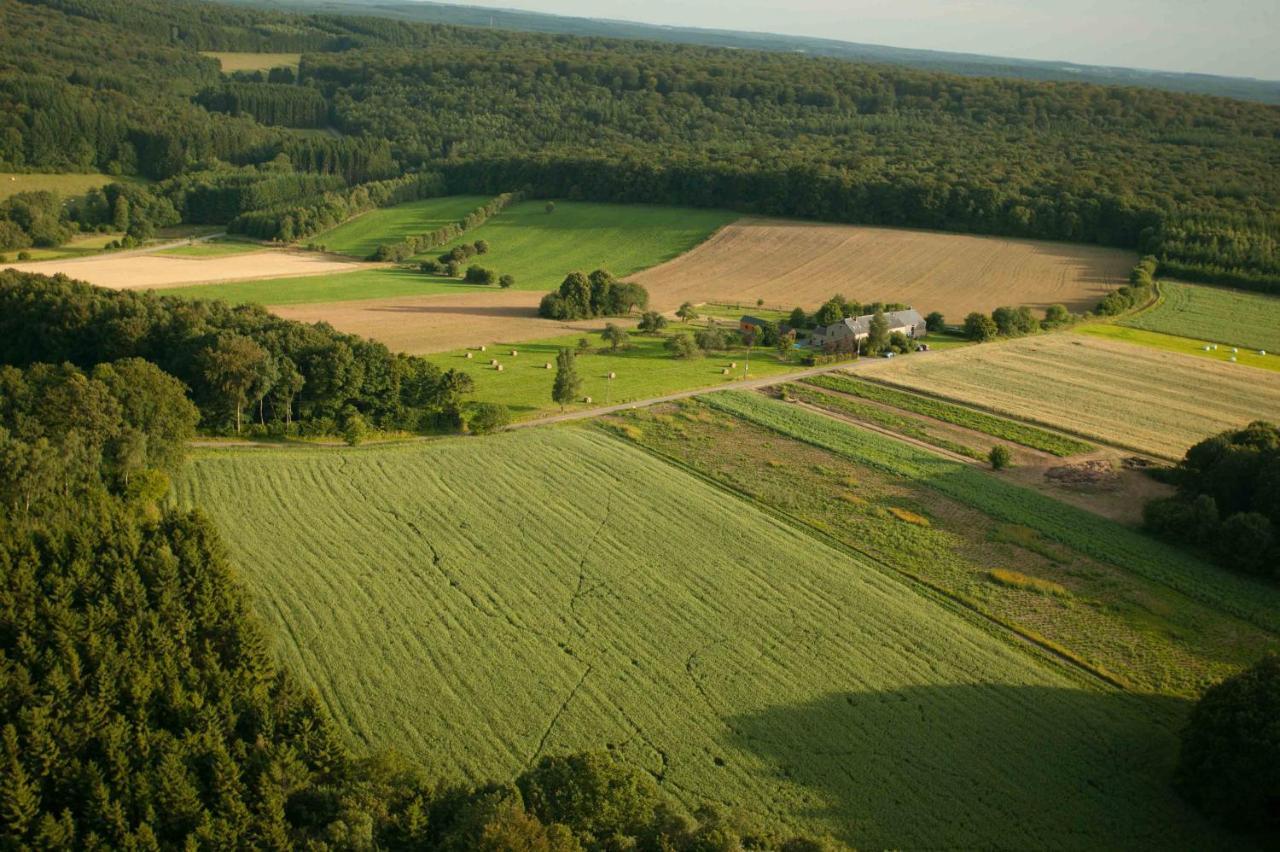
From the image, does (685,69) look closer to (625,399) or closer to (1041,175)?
(1041,175)

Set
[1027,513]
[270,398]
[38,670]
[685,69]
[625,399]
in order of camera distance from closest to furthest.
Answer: [38,670], [1027,513], [270,398], [625,399], [685,69]

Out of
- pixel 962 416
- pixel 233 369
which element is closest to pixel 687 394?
pixel 962 416

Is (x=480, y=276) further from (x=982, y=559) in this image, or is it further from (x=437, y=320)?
(x=982, y=559)

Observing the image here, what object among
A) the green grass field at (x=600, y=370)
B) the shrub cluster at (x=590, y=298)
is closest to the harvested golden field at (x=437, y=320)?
the shrub cluster at (x=590, y=298)

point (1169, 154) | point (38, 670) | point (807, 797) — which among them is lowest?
point (807, 797)

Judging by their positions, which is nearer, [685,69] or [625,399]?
[625,399]

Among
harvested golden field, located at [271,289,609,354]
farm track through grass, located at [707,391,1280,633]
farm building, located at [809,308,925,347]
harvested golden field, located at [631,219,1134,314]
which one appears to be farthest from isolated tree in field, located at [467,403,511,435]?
harvested golden field, located at [631,219,1134,314]

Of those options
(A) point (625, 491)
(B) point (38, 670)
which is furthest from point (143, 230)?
(B) point (38, 670)
